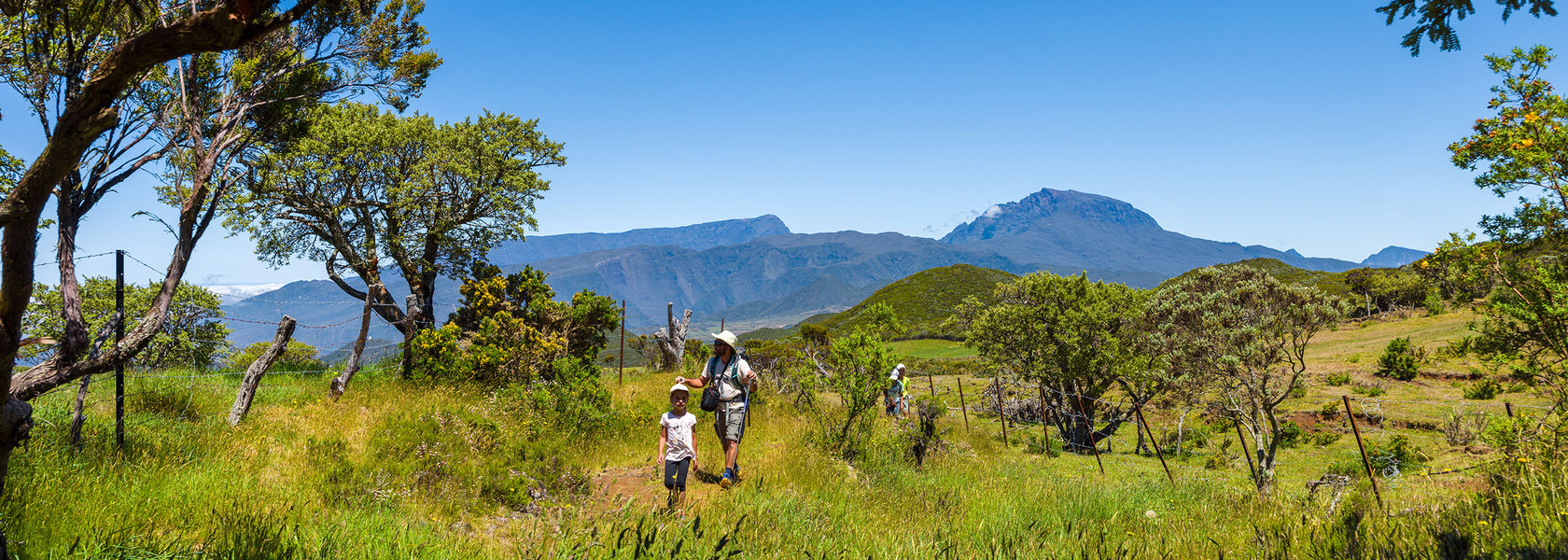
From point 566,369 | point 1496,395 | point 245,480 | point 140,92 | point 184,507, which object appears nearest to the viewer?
point 184,507

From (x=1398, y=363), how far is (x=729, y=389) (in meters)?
29.8

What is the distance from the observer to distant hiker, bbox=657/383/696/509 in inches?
280

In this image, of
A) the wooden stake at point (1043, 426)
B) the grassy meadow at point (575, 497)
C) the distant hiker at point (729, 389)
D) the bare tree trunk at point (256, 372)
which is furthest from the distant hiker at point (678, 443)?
the wooden stake at point (1043, 426)

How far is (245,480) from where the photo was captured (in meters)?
6.39

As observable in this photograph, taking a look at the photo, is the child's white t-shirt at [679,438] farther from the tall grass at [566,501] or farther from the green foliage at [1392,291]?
the green foliage at [1392,291]

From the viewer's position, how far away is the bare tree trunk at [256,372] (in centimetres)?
983

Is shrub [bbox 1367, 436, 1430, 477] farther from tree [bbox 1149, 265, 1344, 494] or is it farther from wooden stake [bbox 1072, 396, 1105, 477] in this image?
wooden stake [bbox 1072, 396, 1105, 477]

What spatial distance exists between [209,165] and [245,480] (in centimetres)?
422

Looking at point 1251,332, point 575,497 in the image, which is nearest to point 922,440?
point 575,497

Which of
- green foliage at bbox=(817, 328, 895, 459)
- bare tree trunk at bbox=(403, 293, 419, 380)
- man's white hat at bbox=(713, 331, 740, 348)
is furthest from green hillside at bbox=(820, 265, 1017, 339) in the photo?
man's white hat at bbox=(713, 331, 740, 348)

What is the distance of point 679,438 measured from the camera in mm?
7113

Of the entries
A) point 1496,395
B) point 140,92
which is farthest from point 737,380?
point 1496,395

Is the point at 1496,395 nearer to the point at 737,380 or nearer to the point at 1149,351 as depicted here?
the point at 1149,351

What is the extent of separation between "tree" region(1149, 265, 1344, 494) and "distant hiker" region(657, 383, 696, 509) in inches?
407
